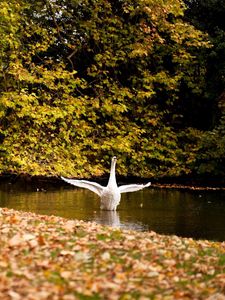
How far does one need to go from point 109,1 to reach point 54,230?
21.3m

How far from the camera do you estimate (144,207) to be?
17.3 metres

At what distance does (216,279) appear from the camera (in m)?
7.36

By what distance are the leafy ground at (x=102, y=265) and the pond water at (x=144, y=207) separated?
11.1 feet

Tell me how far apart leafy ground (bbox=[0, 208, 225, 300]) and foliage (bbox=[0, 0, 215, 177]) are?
51.0ft

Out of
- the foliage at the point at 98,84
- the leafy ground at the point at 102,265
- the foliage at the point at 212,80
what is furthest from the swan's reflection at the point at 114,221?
the foliage at the point at 212,80

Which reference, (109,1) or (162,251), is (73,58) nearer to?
(109,1)

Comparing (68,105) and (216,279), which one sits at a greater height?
(68,105)

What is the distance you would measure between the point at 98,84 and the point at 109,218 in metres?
15.2

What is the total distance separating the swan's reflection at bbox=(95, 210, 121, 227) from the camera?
13.6 metres

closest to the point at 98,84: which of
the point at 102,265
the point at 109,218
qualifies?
the point at 109,218

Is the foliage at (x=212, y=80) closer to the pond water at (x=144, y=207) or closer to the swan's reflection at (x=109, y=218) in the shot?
the pond water at (x=144, y=207)

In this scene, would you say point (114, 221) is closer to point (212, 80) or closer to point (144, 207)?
point (144, 207)

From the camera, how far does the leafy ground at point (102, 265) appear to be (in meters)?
6.07

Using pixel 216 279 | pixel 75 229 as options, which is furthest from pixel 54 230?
pixel 216 279
